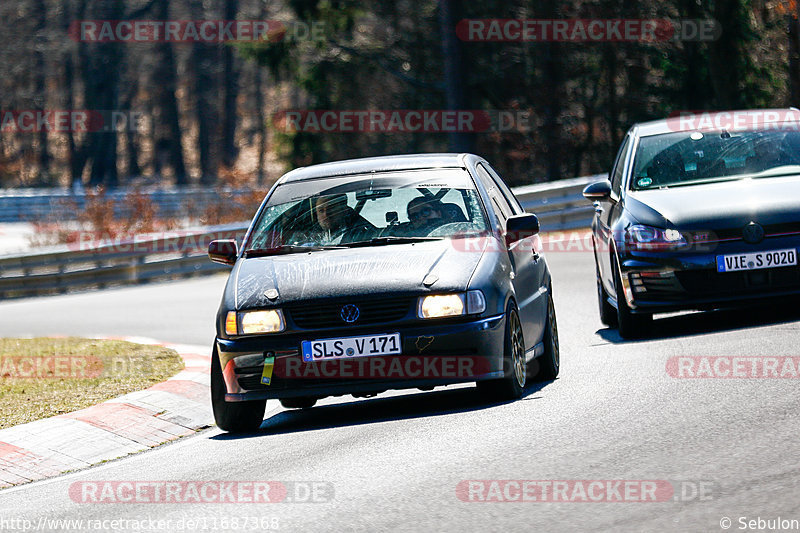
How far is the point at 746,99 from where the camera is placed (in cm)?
3462

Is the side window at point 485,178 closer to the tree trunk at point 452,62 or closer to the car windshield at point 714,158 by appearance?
the car windshield at point 714,158

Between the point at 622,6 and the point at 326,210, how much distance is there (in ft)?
97.9

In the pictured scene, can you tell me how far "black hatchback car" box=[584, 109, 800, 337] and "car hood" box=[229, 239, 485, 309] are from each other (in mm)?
2521

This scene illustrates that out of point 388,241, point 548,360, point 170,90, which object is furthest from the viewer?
point 170,90

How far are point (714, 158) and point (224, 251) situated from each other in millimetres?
4526

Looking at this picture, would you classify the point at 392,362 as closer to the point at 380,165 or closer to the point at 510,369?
the point at 510,369

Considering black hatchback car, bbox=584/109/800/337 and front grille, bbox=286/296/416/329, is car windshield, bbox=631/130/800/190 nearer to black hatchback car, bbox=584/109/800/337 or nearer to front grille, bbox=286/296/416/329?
black hatchback car, bbox=584/109/800/337

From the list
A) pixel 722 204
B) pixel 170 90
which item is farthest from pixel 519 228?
pixel 170 90

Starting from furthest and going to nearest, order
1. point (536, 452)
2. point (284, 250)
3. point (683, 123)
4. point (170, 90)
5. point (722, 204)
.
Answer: point (170, 90)
point (683, 123)
point (722, 204)
point (284, 250)
point (536, 452)

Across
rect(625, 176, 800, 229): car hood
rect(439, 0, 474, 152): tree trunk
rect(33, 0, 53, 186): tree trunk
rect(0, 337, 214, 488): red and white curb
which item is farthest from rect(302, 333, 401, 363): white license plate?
rect(33, 0, 53, 186): tree trunk

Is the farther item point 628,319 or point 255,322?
point 628,319

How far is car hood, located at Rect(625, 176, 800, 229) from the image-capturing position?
1065 centimetres

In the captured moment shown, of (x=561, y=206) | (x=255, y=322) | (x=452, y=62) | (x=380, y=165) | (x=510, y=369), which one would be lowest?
(x=561, y=206)

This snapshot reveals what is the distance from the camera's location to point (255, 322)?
845 centimetres
